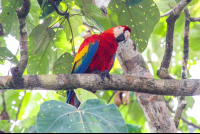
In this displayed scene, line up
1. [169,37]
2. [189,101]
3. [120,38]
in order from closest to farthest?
1. [169,37]
2. [120,38]
3. [189,101]

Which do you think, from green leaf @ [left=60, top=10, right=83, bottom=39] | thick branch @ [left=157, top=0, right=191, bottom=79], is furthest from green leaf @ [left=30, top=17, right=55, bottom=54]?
thick branch @ [left=157, top=0, right=191, bottom=79]

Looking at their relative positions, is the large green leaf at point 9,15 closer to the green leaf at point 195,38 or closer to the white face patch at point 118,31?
the white face patch at point 118,31

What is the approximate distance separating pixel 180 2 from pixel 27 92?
101 inches

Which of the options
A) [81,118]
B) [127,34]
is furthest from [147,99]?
[81,118]

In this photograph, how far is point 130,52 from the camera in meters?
2.34

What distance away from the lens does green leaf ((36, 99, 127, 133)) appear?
99cm

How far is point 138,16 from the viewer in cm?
213

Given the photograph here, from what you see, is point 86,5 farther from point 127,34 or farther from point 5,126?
point 5,126

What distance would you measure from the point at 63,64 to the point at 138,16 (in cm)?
94

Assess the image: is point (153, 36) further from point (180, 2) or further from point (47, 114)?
point (47, 114)

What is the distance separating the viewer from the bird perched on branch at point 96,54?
2.44 metres

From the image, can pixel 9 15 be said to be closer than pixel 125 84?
No

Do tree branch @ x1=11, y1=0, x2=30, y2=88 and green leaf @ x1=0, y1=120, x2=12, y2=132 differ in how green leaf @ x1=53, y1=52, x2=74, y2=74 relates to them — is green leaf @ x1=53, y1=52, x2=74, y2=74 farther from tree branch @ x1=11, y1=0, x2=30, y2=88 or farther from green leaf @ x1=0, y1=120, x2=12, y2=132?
green leaf @ x1=0, y1=120, x2=12, y2=132

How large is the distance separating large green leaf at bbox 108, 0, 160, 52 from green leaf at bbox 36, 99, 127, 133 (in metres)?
1.17
